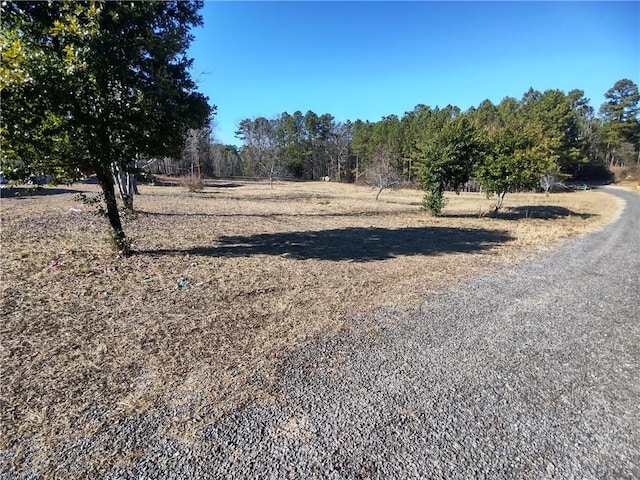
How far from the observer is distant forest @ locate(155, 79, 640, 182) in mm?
45594

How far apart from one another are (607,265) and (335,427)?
30.0 ft

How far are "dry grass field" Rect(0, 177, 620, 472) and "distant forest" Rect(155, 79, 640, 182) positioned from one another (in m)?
22.7

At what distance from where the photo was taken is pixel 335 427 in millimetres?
2646

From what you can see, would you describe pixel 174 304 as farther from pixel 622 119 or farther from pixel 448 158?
pixel 622 119

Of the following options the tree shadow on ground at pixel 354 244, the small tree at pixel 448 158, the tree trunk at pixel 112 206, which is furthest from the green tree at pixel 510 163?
the tree trunk at pixel 112 206

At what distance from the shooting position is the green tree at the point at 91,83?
498 centimetres

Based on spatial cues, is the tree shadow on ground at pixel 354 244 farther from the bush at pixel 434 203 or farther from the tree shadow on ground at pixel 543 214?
the tree shadow on ground at pixel 543 214

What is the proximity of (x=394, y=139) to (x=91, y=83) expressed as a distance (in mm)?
52455

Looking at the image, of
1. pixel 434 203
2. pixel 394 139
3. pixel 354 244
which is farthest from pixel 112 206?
pixel 394 139

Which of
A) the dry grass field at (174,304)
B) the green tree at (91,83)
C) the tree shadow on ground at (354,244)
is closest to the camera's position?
the dry grass field at (174,304)

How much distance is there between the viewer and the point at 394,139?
2104 inches

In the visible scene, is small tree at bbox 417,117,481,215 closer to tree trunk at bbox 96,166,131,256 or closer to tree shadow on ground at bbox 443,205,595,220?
tree shadow on ground at bbox 443,205,595,220

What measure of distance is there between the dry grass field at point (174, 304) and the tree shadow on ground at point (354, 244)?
0.07 metres

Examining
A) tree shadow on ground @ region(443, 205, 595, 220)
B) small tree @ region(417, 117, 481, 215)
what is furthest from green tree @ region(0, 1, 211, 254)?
tree shadow on ground @ region(443, 205, 595, 220)
